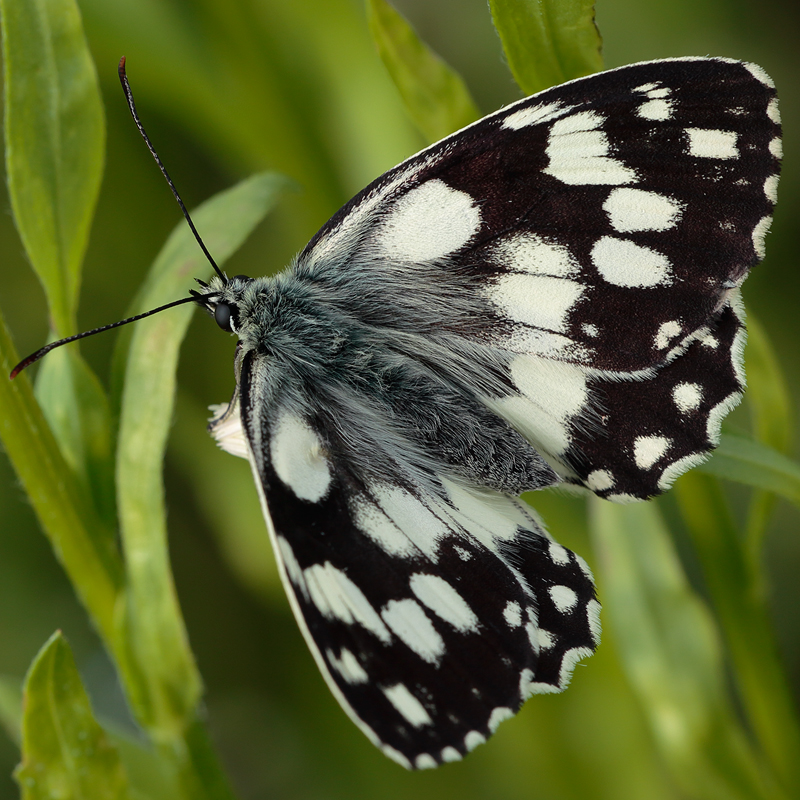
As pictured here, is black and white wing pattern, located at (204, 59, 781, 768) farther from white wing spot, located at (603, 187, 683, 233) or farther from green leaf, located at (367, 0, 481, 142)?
green leaf, located at (367, 0, 481, 142)

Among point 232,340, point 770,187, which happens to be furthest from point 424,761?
point 232,340

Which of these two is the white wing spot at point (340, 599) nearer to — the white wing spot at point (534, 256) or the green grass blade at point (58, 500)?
the green grass blade at point (58, 500)

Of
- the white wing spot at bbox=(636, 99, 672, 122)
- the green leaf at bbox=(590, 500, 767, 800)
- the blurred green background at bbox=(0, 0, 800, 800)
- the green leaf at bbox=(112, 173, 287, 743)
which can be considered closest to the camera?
the white wing spot at bbox=(636, 99, 672, 122)

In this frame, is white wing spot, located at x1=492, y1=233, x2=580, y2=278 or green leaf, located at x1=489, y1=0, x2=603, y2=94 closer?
green leaf, located at x1=489, y1=0, x2=603, y2=94

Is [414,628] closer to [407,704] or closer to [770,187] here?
[407,704]

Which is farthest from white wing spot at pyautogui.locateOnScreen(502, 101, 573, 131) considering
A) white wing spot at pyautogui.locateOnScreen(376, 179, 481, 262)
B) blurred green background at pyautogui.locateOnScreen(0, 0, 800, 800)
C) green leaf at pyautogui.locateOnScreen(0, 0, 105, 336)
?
blurred green background at pyautogui.locateOnScreen(0, 0, 800, 800)

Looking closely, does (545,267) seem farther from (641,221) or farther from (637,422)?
(637,422)
